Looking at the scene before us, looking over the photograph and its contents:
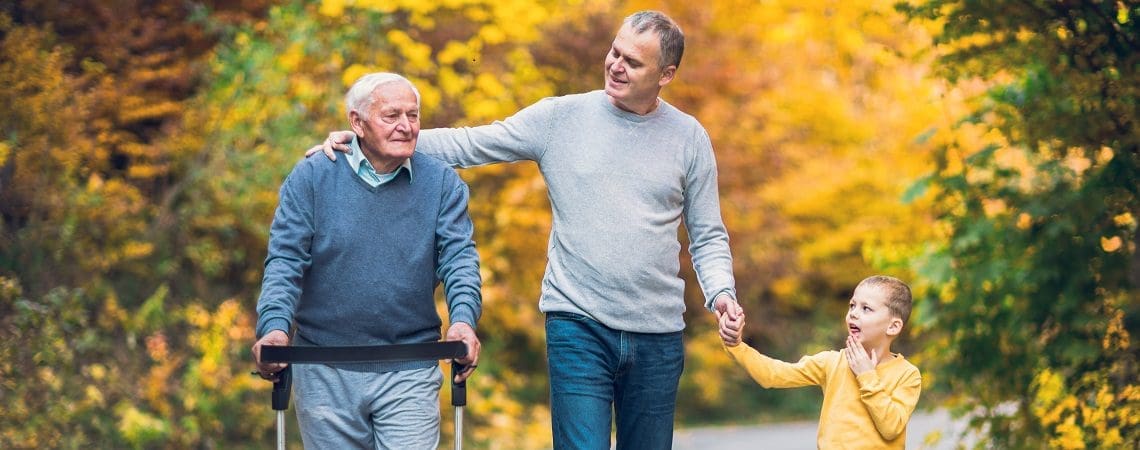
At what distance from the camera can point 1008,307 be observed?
7527mm

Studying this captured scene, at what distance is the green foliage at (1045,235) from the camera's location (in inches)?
233

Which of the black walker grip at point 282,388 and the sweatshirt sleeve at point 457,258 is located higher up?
the sweatshirt sleeve at point 457,258

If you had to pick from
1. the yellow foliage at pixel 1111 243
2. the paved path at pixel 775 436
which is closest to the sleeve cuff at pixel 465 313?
the yellow foliage at pixel 1111 243

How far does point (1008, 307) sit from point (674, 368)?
10.9ft

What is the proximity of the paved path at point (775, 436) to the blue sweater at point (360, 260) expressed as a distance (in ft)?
26.9

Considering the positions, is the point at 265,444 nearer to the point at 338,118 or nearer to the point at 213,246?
the point at 213,246

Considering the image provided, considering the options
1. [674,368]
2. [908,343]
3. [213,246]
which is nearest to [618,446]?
[674,368]

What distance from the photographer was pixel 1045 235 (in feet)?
22.7

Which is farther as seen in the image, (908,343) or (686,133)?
(908,343)

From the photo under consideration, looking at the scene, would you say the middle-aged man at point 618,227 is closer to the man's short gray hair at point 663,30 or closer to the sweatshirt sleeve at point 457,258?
the man's short gray hair at point 663,30

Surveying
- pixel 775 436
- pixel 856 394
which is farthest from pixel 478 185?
pixel 856 394

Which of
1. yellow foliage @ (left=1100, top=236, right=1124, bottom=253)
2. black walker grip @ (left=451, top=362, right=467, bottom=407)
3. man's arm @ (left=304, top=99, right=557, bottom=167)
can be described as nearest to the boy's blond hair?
man's arm @ (left=304, top=99, right=557, bottom=167)

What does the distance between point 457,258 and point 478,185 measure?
773 centimetres

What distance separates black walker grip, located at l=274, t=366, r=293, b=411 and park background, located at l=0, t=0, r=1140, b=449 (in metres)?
3.10
